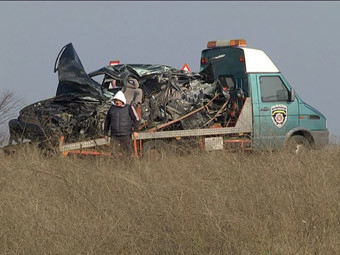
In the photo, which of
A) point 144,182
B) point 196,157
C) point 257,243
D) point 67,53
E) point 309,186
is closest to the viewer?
point 257,243

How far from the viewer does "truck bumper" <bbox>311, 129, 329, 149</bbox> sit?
592 inches

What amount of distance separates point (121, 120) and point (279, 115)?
12.9 ft

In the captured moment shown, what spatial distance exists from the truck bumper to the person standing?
4.50 metres

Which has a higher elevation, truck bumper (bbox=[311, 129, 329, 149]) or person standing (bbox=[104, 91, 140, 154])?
person standing (bbox=[104, 91, 140, 154])

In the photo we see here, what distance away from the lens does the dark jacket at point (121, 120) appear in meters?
12.2

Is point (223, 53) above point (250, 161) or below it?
above

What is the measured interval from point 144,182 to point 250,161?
190cm

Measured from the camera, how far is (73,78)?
13.5m

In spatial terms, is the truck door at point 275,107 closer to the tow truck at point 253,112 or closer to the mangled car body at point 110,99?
the tow truck at point 253,112

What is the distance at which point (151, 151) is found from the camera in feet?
43.5

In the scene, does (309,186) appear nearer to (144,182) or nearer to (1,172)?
(144,182)

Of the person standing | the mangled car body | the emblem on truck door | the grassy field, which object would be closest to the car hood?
the mangled car body

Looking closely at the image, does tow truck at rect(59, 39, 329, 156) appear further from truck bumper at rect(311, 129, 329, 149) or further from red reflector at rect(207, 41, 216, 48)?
red reflector at rect(207, 41, 216, 48)

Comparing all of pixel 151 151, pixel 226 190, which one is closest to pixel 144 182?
pixel 226 190
